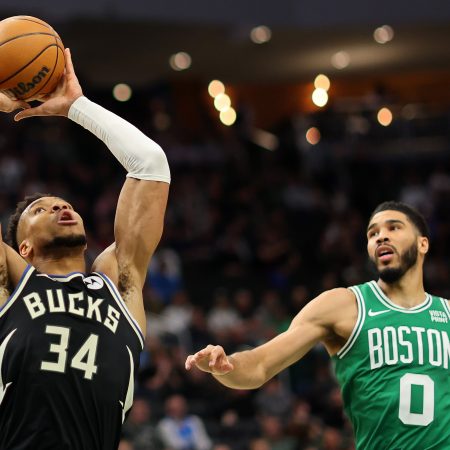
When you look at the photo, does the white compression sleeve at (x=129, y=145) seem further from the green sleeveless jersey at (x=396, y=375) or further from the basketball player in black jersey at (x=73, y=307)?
the green sleeveless jersey at (x=396, y=375)

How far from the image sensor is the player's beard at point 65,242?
4.48m

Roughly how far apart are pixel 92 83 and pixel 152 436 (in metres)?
13.2

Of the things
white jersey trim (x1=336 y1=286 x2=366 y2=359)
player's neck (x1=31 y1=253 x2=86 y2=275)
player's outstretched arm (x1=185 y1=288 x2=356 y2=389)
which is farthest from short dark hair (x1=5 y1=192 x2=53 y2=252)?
white jersey trim (x1=336 y1=286 x2=366 y2=359)

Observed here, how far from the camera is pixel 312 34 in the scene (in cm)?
1922

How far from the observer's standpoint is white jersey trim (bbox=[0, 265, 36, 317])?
422 centimetres

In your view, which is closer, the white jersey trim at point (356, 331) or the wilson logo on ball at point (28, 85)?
the wilson logo on ball at point (28, 85)

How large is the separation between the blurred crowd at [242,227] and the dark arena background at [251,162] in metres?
0.03

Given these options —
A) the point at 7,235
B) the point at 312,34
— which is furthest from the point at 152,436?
the point at 312,34

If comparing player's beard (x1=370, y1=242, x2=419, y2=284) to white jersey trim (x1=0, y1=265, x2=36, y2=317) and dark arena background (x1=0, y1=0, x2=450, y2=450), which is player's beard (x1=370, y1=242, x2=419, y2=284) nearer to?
white jersey trim (x1=0, y1=265, x2=36, y2=317)

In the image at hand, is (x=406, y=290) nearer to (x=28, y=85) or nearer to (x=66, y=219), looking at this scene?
(x=66, y=219)

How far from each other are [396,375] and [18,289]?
1996mm

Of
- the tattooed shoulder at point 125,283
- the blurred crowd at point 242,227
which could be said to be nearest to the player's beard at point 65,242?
the tattooed shoulder at point 125,283

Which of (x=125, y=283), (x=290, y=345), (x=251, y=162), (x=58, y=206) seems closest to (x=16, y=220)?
(x=58, y=206)

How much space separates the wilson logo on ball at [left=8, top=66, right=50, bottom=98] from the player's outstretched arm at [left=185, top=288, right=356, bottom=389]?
4.77ft
